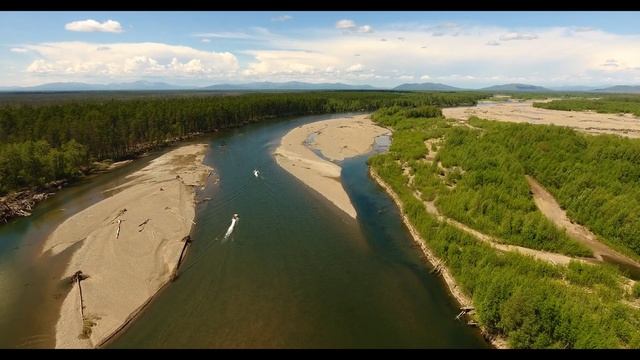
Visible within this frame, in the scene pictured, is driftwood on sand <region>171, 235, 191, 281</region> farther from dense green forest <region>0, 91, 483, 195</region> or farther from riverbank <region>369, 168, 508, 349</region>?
dense green forest <region>0, 91, 483, 195</region>

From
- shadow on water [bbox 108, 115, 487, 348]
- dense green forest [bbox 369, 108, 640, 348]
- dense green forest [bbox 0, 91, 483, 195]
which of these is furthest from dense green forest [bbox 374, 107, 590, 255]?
dense green forest [bbox 0, 91, 483, 195]

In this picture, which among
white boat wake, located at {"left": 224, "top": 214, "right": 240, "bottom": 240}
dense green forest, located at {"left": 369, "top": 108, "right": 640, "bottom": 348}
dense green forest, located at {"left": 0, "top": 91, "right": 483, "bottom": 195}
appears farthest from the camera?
dense green forest, located at {"left": 0, "top": 91, "right": 483, "bottom": 195}

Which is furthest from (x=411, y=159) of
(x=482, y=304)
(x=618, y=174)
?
(x=482, y=304)

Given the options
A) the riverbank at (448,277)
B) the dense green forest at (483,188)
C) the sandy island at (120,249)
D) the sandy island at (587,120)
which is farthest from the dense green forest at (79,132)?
the sandy island at (587,120)

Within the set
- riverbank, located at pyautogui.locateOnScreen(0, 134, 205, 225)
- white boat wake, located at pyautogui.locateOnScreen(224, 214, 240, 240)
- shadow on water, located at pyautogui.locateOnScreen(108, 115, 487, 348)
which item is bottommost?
shadow on water, located at pyautogui.locateOnScreen(108, 115, 487, 348)

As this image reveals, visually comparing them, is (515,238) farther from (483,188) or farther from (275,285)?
(275,285)

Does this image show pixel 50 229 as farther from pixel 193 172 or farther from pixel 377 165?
pixel 377 165

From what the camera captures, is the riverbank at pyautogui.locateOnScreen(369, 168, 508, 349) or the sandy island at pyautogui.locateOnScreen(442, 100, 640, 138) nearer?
the riverbank at pyautogui.locateOnScreen(369, 168, 508, 349)
